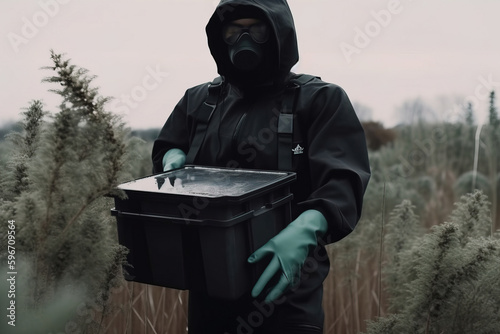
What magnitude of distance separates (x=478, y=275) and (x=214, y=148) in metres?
1.10

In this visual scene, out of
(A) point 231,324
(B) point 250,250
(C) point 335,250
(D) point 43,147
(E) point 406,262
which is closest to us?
(D) point 43,147

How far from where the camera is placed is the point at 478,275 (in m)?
2.03

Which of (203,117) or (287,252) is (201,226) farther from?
(203,117)

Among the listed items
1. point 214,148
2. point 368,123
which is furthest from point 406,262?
point 368,123

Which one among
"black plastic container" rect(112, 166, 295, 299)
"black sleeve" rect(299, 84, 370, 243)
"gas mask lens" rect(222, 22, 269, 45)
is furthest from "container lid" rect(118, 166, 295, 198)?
"gas mask lens" rect(222, 22, 269, 45)

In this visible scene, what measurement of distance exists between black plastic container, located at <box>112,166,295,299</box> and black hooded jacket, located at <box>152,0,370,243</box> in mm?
137

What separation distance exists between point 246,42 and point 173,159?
1.82 ft

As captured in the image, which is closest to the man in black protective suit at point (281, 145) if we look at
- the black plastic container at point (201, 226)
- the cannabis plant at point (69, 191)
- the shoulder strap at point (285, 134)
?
the shoulder strap at point (285, 134)

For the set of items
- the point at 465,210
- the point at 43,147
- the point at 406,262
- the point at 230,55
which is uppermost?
the point at 230,55

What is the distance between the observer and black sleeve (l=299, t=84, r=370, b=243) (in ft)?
5.76

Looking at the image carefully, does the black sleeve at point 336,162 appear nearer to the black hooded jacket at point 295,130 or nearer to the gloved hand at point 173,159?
the black hooded jacket at point 295,130

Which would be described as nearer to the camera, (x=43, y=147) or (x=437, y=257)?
(x=43, y=147)

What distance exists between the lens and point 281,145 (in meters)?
1.84

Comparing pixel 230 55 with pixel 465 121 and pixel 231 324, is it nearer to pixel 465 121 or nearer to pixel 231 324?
pixel 231 324
